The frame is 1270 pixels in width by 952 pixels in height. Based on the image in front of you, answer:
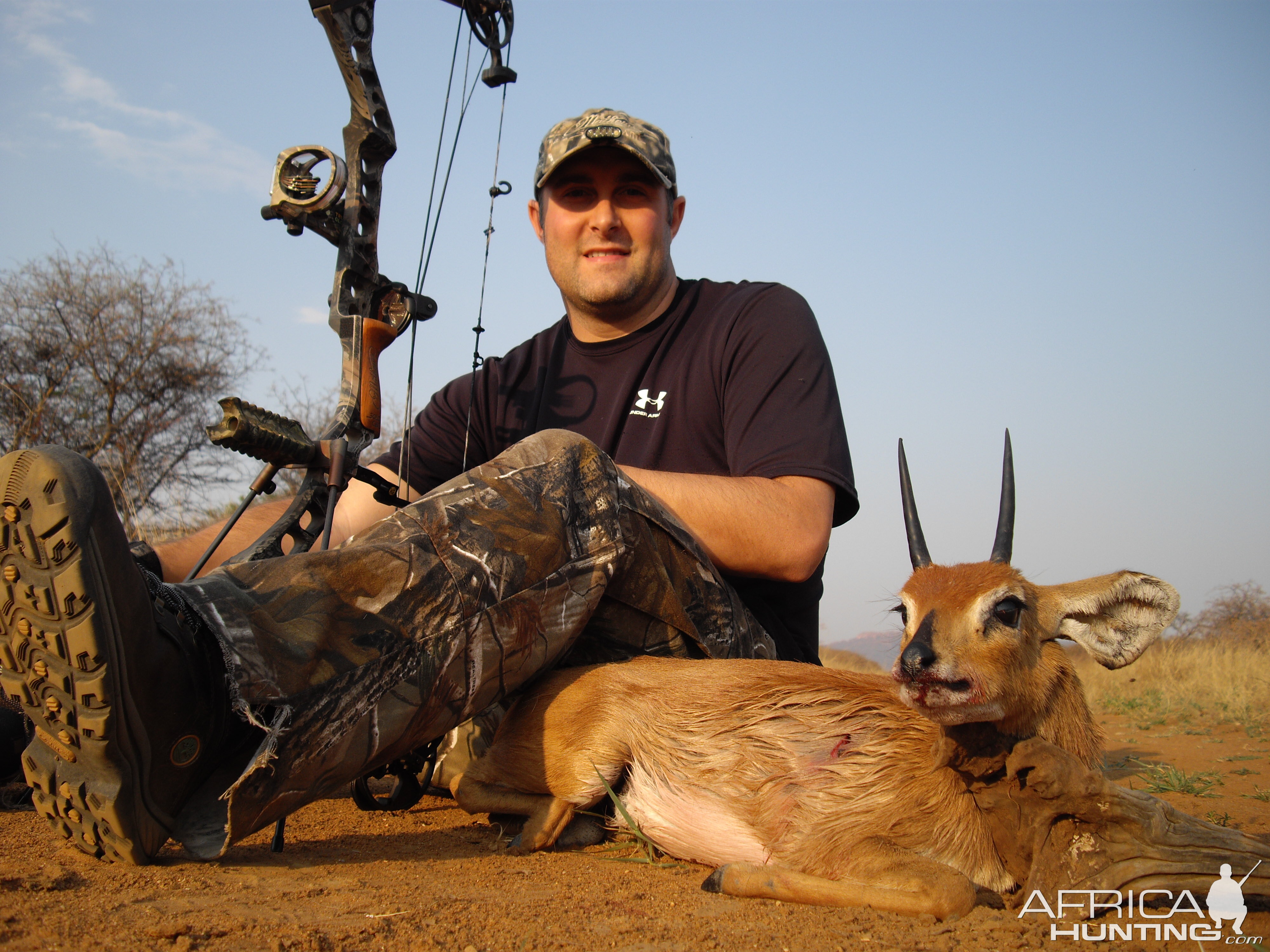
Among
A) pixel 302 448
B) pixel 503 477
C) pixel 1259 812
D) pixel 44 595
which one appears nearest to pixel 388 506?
pixel 302 448

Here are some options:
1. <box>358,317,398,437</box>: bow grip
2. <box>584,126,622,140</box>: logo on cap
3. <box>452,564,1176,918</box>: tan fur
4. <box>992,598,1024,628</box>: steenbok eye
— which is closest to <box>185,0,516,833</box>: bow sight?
<box>358,317,398,437</box>: bow grip

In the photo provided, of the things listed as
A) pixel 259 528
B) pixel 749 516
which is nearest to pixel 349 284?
pixel 259 528

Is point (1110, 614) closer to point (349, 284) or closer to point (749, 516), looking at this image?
point (749, 516)

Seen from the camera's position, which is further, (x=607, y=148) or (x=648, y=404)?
(x=607, y=148)

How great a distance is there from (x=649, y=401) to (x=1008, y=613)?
2019mm

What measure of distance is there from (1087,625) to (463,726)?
256 cm

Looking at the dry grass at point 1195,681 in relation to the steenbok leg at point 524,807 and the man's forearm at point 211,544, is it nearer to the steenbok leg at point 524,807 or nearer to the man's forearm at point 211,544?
the steenbok leg at point 524,807

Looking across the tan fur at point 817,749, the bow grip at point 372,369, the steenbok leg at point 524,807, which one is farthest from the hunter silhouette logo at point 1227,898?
the bow grip at point 372,369

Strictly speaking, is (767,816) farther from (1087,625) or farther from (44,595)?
(44,595)

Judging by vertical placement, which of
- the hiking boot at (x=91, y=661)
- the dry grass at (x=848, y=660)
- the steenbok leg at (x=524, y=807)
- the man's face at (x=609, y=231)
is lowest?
the dry grass at (x=848, y=660)

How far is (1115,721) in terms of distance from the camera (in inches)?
296

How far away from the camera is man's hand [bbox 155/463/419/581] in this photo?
147 inches

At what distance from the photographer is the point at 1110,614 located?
3.23 meters

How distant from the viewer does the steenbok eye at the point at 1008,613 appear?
302cm
